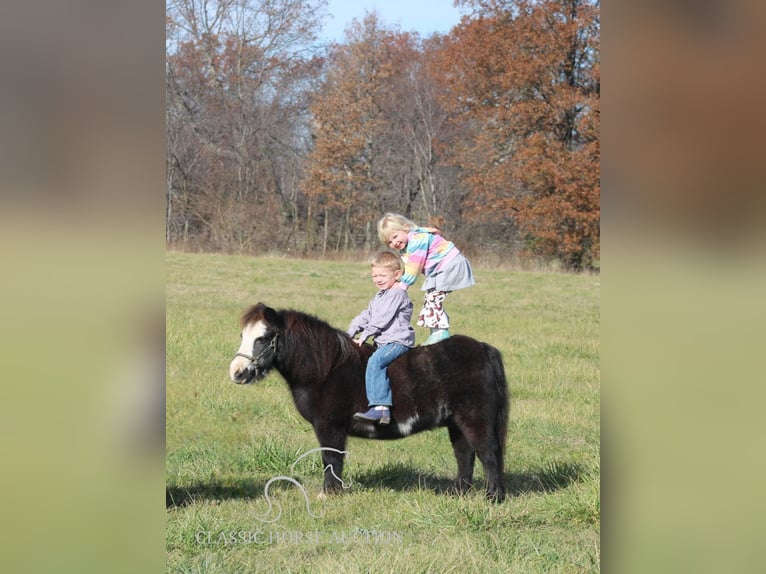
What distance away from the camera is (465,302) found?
4.77m

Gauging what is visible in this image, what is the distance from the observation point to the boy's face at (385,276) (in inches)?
180

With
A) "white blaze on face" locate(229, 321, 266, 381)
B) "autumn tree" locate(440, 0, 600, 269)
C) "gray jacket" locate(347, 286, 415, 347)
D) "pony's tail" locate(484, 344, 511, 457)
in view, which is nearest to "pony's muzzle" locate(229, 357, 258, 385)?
"white blaze on face" locate(229, 321, 266, 381)

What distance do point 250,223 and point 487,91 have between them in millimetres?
1515

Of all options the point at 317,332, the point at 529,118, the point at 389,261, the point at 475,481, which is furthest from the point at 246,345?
the point at 529,118

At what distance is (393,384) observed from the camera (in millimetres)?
4633

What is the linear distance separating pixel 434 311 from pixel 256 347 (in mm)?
979

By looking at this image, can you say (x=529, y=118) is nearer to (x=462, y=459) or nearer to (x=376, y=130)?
(x=376, y=130)

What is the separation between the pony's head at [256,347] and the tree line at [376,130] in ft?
1.54
